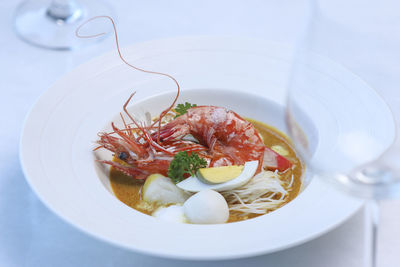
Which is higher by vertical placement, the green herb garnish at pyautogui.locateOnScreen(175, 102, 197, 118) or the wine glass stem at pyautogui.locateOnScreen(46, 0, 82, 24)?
the wine glass stem at pyautogui.locateOnScreen(46, 0, 82, 24)

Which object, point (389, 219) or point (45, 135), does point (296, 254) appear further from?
point (45, 135)

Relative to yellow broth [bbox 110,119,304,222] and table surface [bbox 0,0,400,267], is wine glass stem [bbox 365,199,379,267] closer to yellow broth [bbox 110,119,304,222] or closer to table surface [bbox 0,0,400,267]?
table surface [bbox 0,0,400,267]

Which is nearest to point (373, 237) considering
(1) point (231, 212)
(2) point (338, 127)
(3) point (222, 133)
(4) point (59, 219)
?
(2) point (338, 127)

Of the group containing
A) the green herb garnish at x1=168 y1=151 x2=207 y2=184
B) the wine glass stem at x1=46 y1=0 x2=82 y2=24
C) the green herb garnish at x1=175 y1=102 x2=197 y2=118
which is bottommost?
the green herb garnish at x1=168 y1=151 x2=207 y2=184

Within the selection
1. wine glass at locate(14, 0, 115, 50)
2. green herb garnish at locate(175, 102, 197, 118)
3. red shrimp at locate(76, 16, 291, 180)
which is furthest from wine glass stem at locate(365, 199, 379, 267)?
wine glass at locate(14, 0, 115, 50)

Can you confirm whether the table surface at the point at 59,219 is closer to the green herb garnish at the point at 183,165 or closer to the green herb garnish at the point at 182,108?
the green herb garnish at the point at 183,165

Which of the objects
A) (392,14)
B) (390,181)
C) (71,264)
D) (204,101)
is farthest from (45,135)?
(392,14)


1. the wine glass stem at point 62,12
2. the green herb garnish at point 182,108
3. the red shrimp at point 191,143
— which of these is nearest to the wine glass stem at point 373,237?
the red shrimp at point 191,143
